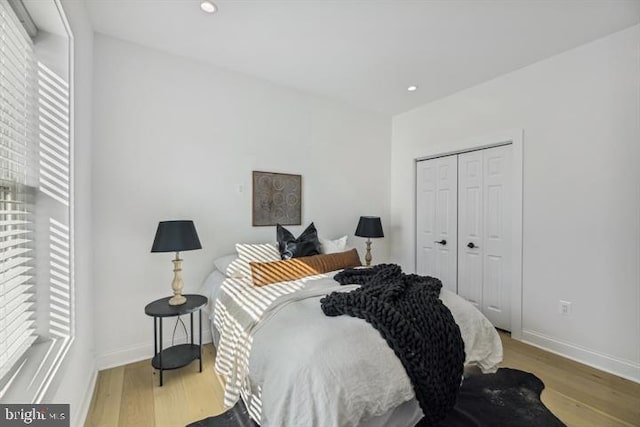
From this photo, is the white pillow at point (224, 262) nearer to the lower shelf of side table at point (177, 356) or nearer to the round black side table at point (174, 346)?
the round black side table at point (174, 346)

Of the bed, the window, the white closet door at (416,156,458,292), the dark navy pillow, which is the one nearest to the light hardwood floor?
the bed

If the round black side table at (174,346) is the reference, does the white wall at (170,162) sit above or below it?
above

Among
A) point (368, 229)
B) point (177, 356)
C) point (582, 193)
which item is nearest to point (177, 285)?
point (177, 356)

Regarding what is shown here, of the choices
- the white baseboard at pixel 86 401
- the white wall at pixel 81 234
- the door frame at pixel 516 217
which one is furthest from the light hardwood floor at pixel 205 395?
the door frame at pixel 516 217

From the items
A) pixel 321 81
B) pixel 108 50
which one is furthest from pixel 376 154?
pixel 108 50

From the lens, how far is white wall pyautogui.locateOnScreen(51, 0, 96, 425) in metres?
1.55

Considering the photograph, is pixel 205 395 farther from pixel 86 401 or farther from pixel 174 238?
pixel 174 238

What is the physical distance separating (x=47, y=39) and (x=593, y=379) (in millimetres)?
4104

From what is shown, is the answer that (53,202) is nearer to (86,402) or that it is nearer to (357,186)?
(86,402)

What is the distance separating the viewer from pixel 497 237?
10.1 ft

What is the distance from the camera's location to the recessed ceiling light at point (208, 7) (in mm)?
1970

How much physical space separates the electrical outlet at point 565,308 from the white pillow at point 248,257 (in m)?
2.54

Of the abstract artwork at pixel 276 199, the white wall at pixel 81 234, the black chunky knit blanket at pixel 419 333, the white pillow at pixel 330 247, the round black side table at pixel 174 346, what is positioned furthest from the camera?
the abstract artwork at pixel 276 199

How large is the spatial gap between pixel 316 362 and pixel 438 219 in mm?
2846
